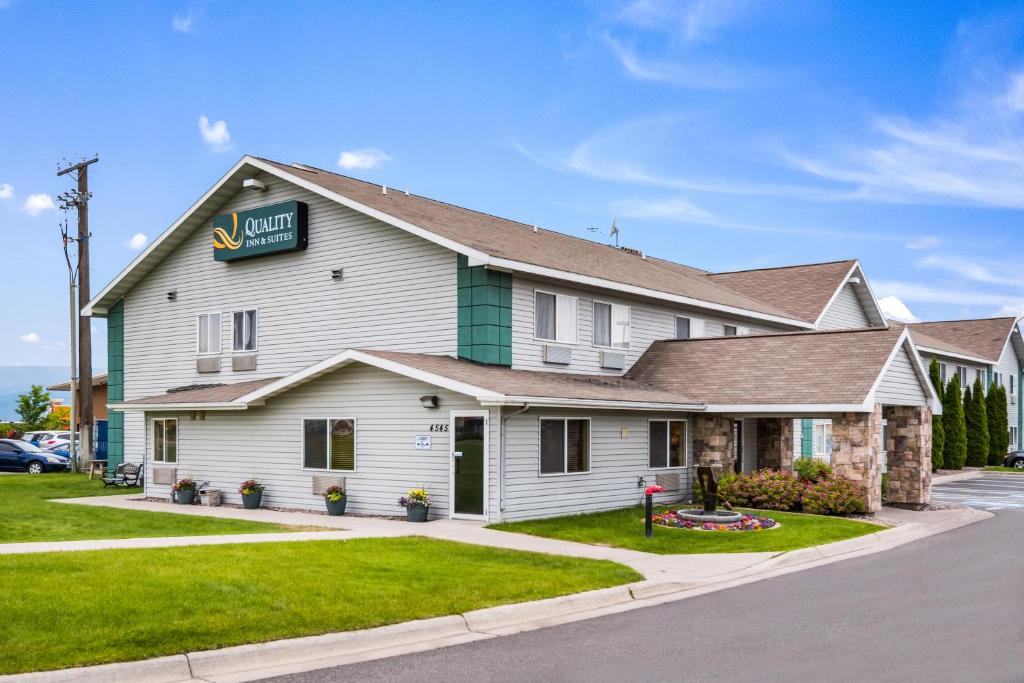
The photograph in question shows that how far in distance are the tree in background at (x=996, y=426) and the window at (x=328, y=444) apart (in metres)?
40.0

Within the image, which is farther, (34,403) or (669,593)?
(34,403)

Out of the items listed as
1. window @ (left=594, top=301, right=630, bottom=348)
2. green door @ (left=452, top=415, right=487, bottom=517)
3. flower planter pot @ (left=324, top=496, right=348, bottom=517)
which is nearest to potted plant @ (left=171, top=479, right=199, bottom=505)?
flower planter pot @ (left=324, top=496, right=348, bottom=517)

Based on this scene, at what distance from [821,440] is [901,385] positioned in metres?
10.9

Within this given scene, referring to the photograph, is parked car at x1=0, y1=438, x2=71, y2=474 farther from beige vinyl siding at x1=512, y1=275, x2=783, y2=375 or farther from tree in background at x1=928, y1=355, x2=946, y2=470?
tree in background at x1=928, y1=355, x2=946, y2=470

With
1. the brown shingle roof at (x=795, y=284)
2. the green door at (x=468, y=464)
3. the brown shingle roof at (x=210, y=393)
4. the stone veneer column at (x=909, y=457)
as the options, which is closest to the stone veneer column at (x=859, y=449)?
the stone veneer column at (x=909, y=457)

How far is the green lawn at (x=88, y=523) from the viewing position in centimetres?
1748

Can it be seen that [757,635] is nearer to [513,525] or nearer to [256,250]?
[513,525]

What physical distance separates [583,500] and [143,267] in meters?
16.9

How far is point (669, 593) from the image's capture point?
13.6 m

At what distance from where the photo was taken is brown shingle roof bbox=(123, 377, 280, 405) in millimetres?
24984

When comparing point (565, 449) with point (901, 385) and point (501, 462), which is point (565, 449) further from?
point (901, 385)

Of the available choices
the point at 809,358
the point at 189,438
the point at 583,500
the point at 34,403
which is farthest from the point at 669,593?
the point at 34,403

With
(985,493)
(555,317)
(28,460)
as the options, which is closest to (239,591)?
(555,317)

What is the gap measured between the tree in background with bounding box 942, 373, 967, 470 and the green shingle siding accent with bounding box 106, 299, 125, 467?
34.8 m
